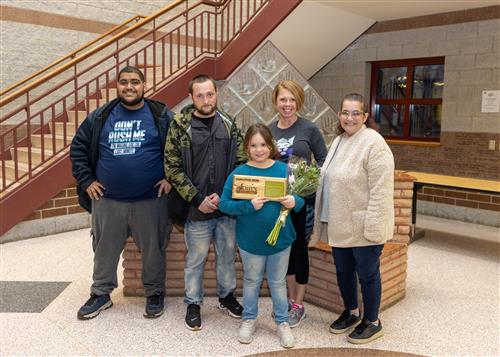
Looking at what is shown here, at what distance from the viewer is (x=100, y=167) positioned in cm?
262

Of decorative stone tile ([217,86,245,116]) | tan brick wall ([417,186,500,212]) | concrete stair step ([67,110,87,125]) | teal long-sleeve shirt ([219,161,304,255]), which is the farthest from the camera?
concrete stair step ([67,110,87,125])

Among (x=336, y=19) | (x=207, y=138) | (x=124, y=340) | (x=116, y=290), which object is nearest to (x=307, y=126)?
(x=207, y=138)

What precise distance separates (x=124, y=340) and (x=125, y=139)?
3.85 feet

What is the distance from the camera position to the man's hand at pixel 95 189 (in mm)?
2617

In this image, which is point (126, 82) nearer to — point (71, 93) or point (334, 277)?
point (334, 277)

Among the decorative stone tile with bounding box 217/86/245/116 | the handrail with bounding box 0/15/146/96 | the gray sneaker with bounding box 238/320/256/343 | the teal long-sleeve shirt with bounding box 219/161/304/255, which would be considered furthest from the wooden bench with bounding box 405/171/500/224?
the handrail with bounding box 0/15/146/96

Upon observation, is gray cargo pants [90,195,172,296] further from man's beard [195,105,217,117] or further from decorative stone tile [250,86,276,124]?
decorative stone tile [250,86,276,124]

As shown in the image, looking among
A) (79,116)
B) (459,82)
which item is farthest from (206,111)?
(459,82)

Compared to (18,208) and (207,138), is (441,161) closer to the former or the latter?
(207,138)

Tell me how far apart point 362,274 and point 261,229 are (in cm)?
61

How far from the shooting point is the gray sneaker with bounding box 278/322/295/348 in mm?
2377

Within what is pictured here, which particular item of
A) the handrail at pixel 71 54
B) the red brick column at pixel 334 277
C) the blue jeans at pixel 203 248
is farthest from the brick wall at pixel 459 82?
the blue jeans at pixel 203 248

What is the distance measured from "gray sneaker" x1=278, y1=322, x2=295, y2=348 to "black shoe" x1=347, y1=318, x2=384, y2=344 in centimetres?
34

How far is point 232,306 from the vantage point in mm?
2750
